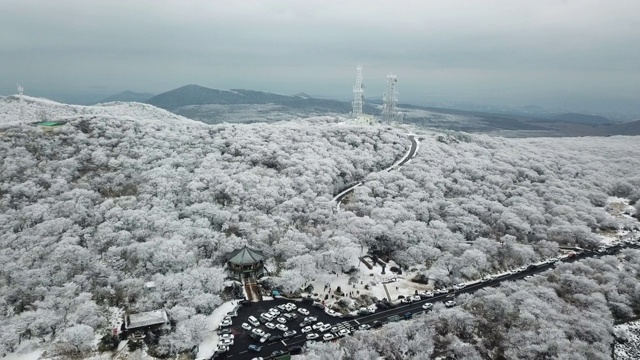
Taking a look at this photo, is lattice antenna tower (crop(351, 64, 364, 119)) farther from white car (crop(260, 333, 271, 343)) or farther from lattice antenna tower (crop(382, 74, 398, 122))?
white car (crop(260, 333, 271, 343))

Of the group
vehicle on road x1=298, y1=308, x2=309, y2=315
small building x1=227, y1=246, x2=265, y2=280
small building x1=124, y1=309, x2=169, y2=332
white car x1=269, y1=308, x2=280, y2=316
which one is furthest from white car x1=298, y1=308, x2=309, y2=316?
small building x1=124, y1=309, x2=169, y2=332

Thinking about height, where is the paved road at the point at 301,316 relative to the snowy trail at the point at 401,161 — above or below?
below

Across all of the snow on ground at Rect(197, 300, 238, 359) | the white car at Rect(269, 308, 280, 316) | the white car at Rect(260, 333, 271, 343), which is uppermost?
the white car at Rect(269, 308, 280, 316)

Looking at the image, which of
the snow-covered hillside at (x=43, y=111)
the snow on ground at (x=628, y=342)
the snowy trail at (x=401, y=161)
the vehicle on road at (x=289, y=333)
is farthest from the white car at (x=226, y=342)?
the snow-covered hillside at (x=43, y=111)

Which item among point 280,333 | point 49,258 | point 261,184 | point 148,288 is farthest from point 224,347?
point 261,184

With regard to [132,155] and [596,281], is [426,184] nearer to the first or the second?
[596,281]

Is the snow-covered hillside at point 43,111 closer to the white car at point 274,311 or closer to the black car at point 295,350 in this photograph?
the white car at point 274,311

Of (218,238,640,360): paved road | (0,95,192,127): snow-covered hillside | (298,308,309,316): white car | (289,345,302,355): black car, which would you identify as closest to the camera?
(289,345,302,355): black car
